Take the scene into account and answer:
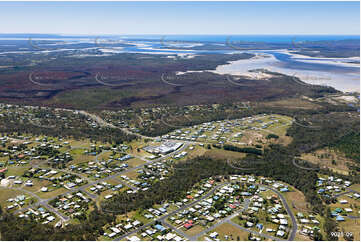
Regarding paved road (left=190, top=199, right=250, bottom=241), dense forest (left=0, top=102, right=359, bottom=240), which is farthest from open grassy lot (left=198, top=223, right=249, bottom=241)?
dense forest (left=0, top=102, right=359, bottom=240)

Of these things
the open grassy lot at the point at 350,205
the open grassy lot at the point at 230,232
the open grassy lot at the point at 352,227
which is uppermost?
the open grassy lot at the point at 350,205

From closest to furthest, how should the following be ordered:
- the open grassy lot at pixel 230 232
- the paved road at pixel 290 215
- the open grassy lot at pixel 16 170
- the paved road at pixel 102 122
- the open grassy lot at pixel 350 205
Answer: the open grassy lot at pixel 230 232 < the paved road at pixel 290 215 < the open grassy lot at pixel 350 205 < the open grassy lot at pixel 16 170 < the paved road at pixel 102 122

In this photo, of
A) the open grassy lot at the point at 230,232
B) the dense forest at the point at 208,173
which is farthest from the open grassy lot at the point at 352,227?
the open grassy lot at the point at 230,232

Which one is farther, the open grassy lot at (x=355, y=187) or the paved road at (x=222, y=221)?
the open grassy lot at (x=355, y=187)

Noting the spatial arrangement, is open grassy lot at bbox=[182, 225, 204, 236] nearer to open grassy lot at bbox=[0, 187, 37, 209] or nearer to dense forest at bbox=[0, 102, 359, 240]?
dense forest at bbox=[0, 102, 359, 240]

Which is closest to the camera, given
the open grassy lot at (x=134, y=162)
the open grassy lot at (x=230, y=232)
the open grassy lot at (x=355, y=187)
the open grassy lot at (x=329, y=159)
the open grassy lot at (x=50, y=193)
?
the open grassy lot at (x=230, y=232)

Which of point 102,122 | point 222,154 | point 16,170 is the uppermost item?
point 102,122

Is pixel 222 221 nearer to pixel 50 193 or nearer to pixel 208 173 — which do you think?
pixel 208 173

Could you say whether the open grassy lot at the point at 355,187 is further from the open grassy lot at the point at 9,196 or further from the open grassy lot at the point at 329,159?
the open grassy lot at the point at 9,196

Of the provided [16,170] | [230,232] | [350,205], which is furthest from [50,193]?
[350,205]

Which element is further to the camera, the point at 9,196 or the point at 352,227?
the point at 9,196

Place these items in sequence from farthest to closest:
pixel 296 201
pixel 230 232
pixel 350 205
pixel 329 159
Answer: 1. pixel 329 159
2. pixel 296 201
3. pixel 350 205
4. pixel 230 232
